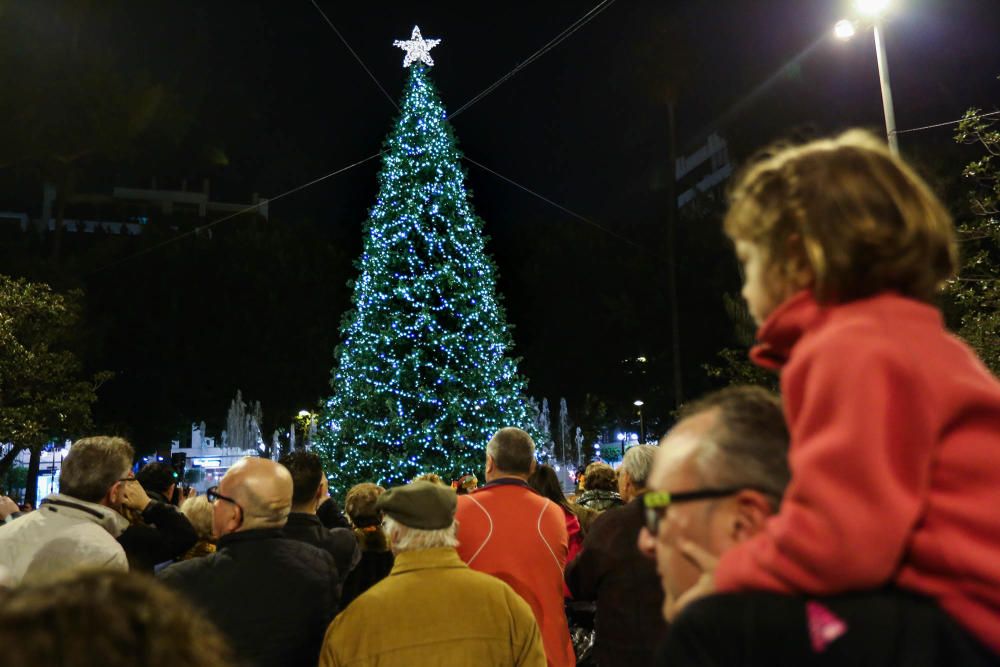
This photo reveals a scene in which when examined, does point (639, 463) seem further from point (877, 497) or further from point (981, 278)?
point (981, 278)

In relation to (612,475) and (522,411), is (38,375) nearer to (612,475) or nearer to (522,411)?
(522,411)

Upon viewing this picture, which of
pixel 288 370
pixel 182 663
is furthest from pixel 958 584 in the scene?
pixel 288 370

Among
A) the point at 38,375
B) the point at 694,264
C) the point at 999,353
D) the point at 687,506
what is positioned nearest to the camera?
the point at 687,506

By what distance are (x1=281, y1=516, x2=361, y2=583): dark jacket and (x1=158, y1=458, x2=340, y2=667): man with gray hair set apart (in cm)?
86

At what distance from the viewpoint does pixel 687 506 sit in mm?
1510

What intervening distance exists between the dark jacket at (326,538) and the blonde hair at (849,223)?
Answer: 12.7 ft

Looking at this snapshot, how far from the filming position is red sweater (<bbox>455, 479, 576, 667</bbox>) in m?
4.88

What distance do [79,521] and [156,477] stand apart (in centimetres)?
311

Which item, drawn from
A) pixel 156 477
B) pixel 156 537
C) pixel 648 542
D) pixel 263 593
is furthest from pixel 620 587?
pixel 156 477

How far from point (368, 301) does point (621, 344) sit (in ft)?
60.3

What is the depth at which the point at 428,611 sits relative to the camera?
3.49 meters

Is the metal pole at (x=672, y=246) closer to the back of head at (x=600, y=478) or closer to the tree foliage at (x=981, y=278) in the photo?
the tree foliage at (x=981, y=278)

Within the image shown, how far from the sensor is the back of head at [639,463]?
496 cm

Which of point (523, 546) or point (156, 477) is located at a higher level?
point (156, 477)
